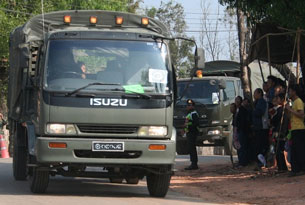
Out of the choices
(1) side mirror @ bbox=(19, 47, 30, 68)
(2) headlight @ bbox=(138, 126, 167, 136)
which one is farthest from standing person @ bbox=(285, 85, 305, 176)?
(1) side mirror @ bbox=(19, 47, 30, 68)

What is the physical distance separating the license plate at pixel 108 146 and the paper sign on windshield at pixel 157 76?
1149mm

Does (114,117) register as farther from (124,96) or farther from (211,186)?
Result: (211,186)

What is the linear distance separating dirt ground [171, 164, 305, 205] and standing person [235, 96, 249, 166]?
0.29m

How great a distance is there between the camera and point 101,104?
11883mm

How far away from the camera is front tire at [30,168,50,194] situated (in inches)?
488

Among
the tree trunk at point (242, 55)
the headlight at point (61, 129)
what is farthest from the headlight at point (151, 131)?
the tree trunk at point (242, 55)

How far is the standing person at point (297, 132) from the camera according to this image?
48.3 feet

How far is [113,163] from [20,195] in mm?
1742

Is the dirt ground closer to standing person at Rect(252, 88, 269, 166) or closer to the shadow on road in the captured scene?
standing person at Rect(252, 88, 269, 166)

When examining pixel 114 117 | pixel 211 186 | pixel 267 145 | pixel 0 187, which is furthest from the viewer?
pixel 267 145

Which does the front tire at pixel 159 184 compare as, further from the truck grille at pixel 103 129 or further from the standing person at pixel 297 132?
the standing person at pixel 297 132

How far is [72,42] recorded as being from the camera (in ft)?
40.3

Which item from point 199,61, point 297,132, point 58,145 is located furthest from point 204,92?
point 58,145

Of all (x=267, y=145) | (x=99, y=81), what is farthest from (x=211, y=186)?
(x=99, y=81)
